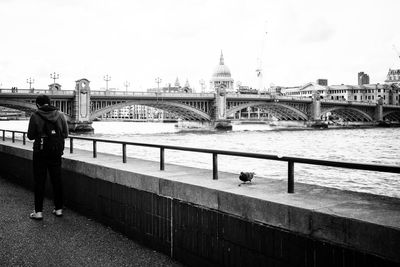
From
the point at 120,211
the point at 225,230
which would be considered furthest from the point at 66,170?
the point at 225,230

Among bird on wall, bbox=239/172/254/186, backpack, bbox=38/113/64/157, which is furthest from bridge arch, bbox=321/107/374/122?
bird on wall, bbox=239/172/254/186

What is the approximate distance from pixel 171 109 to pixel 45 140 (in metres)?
79.5

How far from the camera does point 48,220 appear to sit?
27.8 feet

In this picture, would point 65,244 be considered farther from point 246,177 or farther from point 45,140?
point 246,177

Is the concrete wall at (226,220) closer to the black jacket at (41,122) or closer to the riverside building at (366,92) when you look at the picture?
the black jacket at (41,122)

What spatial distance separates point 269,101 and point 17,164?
87.5m

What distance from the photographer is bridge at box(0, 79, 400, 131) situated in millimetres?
73000

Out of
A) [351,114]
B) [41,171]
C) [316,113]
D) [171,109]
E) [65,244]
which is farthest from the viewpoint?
[351,114]

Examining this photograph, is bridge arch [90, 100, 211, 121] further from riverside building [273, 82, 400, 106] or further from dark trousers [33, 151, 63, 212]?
riverside building [273, 82, 400, 106]

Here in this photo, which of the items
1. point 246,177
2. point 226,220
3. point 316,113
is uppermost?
point 316,113

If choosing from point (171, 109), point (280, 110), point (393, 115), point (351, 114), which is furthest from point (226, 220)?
point (393, 115)

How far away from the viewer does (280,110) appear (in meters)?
Answer: 108

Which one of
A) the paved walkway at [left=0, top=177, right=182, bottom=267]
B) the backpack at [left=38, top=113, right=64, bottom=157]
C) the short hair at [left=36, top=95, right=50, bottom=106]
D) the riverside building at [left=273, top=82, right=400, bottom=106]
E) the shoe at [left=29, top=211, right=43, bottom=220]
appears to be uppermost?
the riverside building at [left=273, top=82, right=400, bottom=106]

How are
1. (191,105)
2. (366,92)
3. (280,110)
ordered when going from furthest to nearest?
(366,92), (280,110), (191,105)
